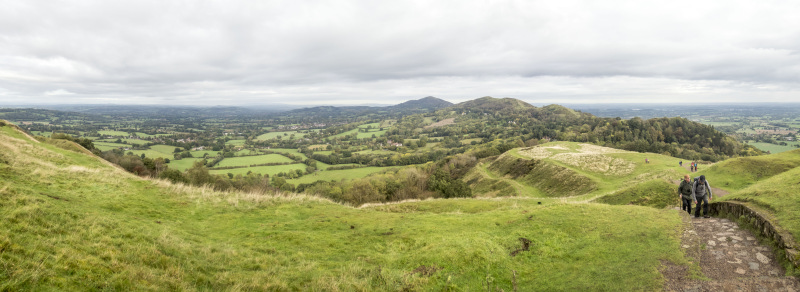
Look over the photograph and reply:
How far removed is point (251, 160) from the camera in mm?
114438

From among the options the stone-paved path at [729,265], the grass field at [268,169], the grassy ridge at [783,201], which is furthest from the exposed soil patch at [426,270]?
the grass field at [268,169]

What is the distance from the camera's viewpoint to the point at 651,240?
1094 centimetres

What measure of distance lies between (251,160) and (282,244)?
4516 inches

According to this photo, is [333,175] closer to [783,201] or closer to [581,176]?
[581,176]

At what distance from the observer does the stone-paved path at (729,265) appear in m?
7.46

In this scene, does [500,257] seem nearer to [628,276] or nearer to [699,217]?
[628,276]

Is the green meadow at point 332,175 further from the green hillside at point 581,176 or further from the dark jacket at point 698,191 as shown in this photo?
the dark jacket at point 698,191

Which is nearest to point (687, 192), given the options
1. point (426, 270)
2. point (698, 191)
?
point (698, 191)

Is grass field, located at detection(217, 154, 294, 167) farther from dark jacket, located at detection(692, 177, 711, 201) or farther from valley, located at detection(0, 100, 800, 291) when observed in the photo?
dark jacket, located at detection(692, 177, 711, 201)

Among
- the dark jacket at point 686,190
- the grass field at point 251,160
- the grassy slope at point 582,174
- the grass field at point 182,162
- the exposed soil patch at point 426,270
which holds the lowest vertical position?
the grass field at point 251,160

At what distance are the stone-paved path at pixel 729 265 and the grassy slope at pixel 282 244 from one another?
54cm

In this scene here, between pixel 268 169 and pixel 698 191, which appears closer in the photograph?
pixel 698 191

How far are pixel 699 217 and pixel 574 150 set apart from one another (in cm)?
5749

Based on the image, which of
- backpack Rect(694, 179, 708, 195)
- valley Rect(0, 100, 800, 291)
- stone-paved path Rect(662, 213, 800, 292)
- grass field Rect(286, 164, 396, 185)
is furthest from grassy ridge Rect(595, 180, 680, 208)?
grass field Rect(286, 164, 396, 185)
